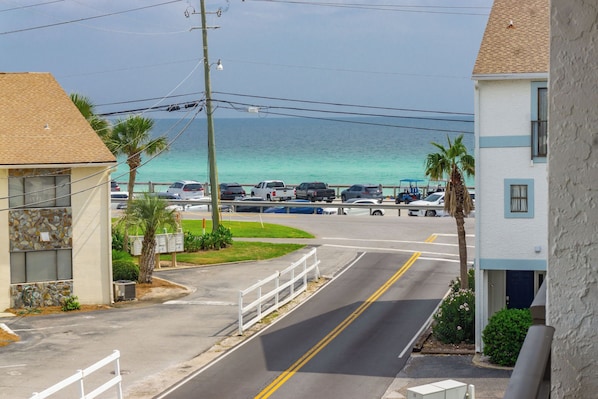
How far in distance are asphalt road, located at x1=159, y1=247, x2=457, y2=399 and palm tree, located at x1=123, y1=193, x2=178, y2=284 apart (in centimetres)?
770

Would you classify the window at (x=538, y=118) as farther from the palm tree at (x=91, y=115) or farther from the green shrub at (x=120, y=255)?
the palm tree at (x=91, y=115)

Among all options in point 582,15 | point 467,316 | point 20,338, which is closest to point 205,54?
point 20,338

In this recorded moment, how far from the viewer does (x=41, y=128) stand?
41.1m

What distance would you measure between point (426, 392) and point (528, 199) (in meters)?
12.2

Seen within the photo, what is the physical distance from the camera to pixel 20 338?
33188 mm

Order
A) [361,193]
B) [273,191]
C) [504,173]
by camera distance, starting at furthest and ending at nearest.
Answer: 1. [361,193]
2. [273,191]
3. [504,173]

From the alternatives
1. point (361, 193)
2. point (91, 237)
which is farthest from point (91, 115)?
point (361, 193)

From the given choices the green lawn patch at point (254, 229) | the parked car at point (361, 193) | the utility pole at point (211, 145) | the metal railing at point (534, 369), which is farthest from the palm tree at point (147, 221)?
the parked car at point (361, 193)

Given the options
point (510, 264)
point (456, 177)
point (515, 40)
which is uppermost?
point (515, 40)

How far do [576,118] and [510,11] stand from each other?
30.9 metres

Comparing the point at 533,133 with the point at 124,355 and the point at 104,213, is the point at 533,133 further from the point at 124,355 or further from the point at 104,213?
the point at 104,213

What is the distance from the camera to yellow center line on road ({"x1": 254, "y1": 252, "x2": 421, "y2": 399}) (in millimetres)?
26562

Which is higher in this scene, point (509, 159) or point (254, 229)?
point (509, 159)

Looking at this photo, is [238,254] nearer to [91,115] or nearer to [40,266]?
[91,115]
